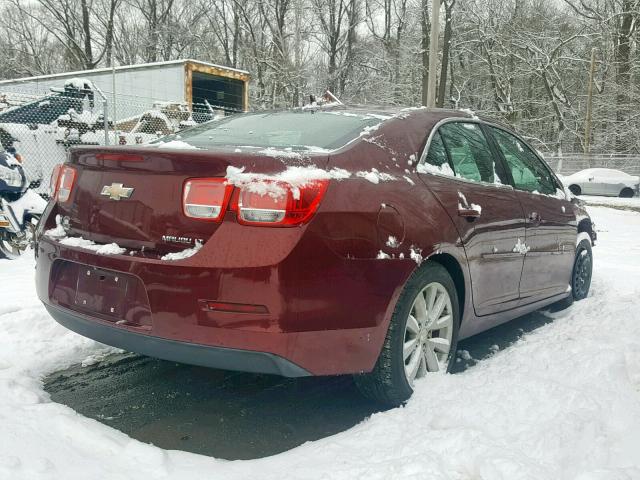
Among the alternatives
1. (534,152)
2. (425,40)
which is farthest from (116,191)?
(425,40)

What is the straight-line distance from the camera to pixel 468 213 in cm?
323

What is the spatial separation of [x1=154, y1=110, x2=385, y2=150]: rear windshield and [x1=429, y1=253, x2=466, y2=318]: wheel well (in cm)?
76

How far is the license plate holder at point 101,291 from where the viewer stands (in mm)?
2512

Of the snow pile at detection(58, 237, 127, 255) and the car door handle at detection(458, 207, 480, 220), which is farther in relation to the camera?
the car door handle at detection(458, 207, 480, 220)

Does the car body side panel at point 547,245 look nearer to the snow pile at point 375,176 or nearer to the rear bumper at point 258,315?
the snow pile at point 375,176

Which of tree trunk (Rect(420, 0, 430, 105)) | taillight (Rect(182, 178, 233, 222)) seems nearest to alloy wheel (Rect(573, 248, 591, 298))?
taillight (Rect(182, 178, 233, 222))

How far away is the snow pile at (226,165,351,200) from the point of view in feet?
7.62

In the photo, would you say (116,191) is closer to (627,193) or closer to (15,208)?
(15,208)

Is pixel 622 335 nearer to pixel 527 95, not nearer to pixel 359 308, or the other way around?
pixel 359 308

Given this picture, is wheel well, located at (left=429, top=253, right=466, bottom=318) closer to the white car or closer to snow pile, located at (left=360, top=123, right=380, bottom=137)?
snow pile, located at (left=360, top=123, right=380, bottom=137)

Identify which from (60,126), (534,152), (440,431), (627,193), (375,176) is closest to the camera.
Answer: (440,431)

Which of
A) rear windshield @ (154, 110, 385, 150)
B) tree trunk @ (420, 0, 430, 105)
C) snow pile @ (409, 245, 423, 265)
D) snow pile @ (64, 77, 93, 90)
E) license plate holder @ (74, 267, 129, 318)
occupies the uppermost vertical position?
tree trunk @ (420, 0, 430, 105)

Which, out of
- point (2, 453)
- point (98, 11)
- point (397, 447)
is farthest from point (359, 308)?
point (98, 11)

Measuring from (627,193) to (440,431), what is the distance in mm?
22946
